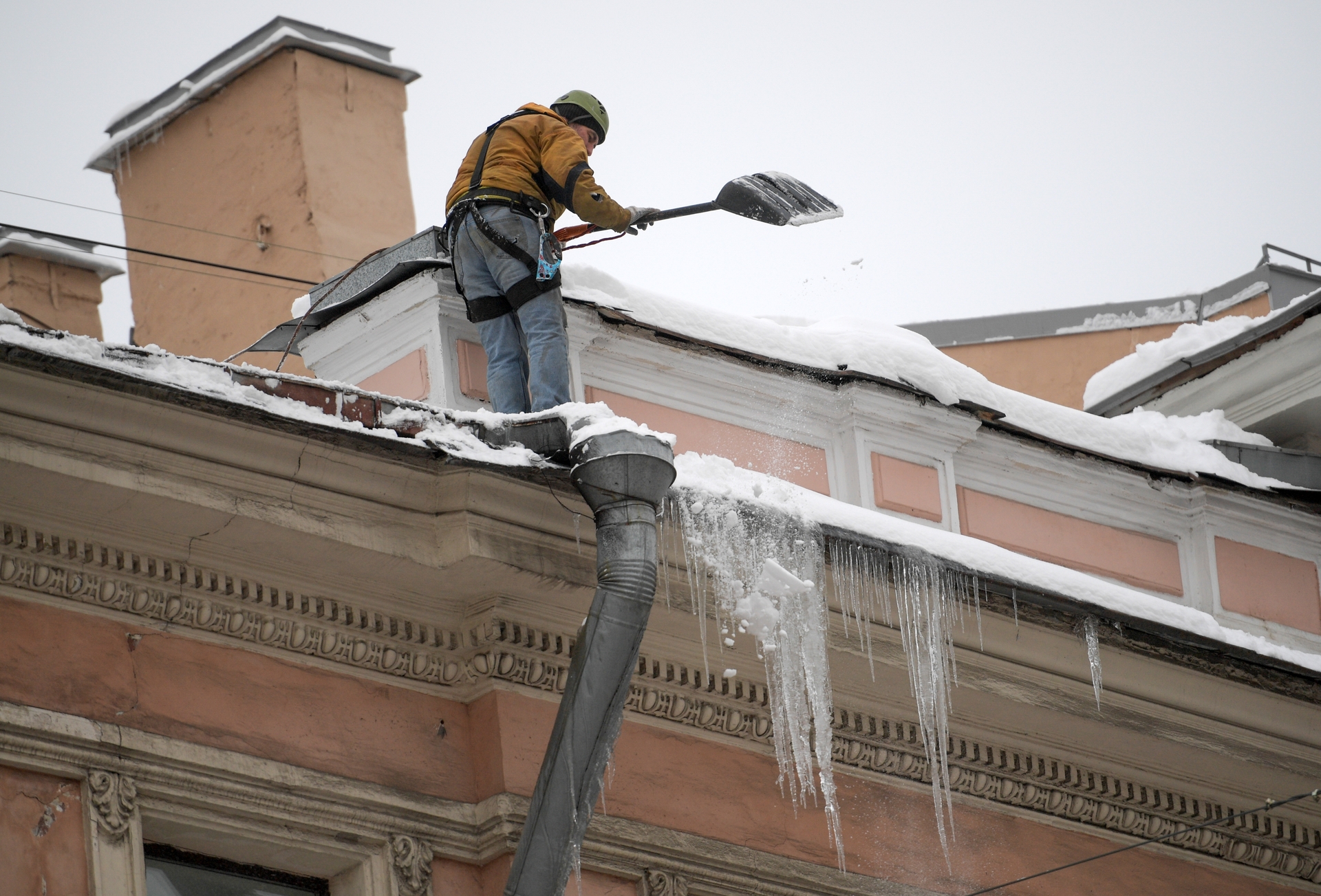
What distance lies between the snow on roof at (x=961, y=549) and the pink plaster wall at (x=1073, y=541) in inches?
7.3

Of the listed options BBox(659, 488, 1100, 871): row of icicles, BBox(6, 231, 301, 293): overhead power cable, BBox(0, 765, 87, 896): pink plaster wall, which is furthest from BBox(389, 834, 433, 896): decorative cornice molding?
→ BBox(6, 231, 301, 293): overhead power cable

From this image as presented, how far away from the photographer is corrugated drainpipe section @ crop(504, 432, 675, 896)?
7.19m

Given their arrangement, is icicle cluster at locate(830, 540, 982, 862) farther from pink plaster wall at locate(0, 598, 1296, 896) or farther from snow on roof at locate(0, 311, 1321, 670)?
pink plaster wall at locate(0, 598, 1296, 896)

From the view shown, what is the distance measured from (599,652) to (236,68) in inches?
269

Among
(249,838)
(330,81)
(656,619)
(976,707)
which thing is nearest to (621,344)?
(656,619)

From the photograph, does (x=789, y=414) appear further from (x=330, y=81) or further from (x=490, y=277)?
(x=330, y=81)

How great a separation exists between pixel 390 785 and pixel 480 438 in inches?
46.6

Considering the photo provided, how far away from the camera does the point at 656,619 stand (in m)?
8.29

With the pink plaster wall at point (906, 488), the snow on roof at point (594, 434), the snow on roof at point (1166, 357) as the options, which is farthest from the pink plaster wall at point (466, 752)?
the snow on roof at point (1166, 357)

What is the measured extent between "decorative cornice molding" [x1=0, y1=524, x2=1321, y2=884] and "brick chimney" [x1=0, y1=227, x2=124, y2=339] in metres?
5.84

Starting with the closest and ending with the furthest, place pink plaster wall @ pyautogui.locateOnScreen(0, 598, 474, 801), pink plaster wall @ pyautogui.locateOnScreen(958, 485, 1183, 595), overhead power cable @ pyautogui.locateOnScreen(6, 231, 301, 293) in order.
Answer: pink plaster wall @ pyautogui.locateOnScreen(0, 598, 474, 801), pink plaster wall @ pyautogui.locateOnScreen(958, 485, 1183, 595), overhead power cable @ pyautogui.locateOnScreen(6, 231, 301, 293)

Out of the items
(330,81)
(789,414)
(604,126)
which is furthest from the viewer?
(330,81)

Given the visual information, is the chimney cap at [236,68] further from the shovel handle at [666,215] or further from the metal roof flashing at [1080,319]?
the metal roof flashing at [1080,319]

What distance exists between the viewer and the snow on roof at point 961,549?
829 cm
